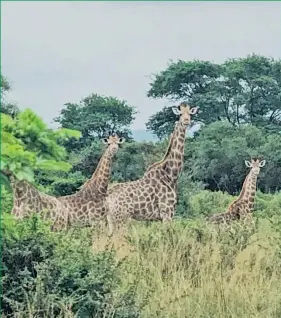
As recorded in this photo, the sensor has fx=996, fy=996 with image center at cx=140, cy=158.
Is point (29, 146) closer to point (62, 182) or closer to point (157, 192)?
point (157, 192)

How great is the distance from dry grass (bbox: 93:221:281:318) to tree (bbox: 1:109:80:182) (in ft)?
6.35

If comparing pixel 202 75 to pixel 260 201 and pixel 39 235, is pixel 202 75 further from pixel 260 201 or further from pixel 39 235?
pixel 39 235

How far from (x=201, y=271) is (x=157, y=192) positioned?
321 centimetres

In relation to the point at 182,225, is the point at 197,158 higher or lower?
higher

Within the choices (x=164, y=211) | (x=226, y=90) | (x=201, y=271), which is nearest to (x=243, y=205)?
(x=164, y=211)

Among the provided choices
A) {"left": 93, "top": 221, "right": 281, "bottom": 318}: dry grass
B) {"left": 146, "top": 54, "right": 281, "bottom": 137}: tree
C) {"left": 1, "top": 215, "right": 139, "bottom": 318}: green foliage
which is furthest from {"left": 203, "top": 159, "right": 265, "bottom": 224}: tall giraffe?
{"left": 146, "top": 54, "right": 281, "bottom": 137}: tree

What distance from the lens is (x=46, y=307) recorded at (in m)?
4.98

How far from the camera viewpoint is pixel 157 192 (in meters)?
9.69

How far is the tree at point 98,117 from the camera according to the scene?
17.4m

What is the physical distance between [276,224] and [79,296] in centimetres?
341

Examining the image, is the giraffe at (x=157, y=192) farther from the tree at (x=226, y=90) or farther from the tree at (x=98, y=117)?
the tree at (x=226, y=90)

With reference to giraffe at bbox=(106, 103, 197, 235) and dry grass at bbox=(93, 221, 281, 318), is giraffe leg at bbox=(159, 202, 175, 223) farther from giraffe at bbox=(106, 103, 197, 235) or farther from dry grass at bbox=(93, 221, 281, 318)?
dry grass at bbox=(93, 221, 281, 318)

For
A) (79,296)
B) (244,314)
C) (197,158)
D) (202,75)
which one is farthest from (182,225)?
(202,75)

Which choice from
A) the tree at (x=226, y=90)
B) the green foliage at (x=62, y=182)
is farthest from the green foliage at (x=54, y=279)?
the tree at (x=226, y=90)
